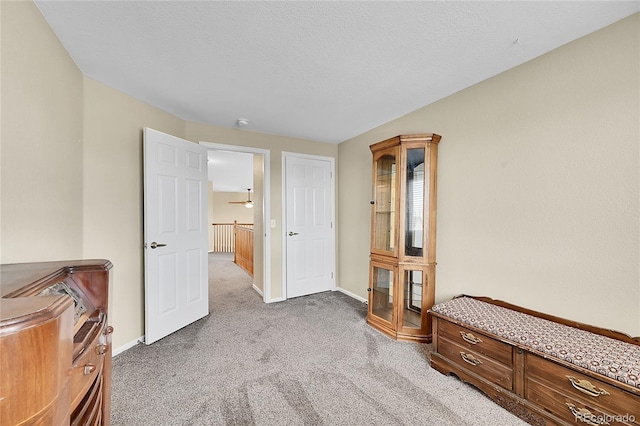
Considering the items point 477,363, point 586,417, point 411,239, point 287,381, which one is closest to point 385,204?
point 411,239

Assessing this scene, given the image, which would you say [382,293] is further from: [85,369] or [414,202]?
[85,369]

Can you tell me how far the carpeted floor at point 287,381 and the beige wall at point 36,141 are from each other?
1.11 metres

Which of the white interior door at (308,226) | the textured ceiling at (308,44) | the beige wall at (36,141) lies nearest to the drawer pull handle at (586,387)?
the textured ceiling at (308,44)

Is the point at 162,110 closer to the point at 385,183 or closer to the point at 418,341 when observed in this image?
the point at 385,183

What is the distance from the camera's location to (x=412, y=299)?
2553 millimetres

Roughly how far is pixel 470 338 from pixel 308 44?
231cm

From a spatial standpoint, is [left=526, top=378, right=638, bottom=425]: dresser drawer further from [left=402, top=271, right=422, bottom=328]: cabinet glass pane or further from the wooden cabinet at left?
the wooden cabinet at left

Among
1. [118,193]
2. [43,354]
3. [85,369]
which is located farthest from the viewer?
[118,193]

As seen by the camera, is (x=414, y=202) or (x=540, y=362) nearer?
(x=540, y=362)

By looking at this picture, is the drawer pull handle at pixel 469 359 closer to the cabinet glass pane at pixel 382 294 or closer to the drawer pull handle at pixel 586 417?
the drawer pull handle at pixel 586 417

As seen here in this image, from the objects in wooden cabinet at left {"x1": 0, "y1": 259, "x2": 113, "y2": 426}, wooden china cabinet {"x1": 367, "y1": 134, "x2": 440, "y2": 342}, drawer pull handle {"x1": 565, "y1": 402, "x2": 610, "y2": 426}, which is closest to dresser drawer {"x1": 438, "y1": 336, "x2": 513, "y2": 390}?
drawer pull handle {"x1": 565, "y1": 402, "x2": 610, "y2": 426}

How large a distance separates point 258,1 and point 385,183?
199 centimetres

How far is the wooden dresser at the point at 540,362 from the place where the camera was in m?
1.26

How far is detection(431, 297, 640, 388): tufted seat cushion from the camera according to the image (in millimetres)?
1269
